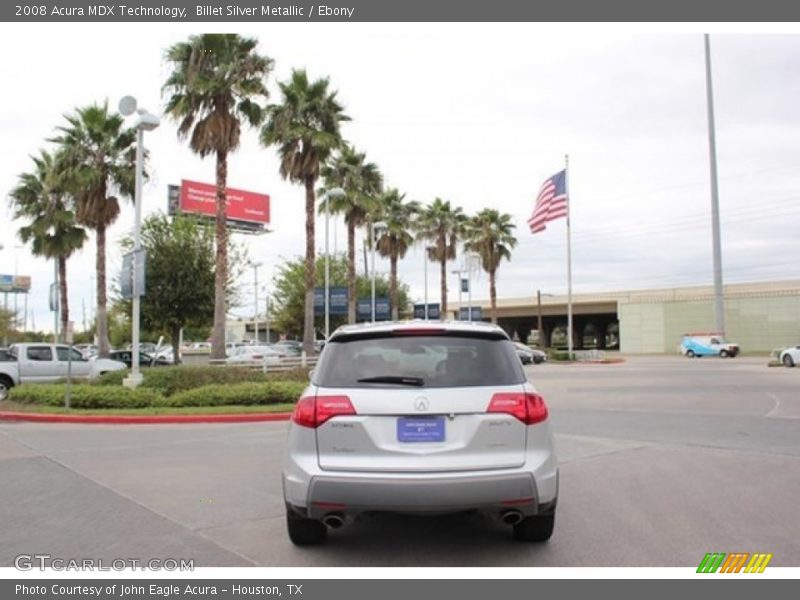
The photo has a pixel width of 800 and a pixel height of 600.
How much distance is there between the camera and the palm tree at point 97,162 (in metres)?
27.1

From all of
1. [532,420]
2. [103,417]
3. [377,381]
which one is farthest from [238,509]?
[103,417]

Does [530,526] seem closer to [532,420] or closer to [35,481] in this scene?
[532,420]

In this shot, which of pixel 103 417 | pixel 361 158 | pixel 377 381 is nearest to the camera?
pixel 377 381

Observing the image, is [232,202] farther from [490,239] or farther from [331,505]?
[331,505]

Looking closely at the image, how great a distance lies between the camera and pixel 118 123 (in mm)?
27375

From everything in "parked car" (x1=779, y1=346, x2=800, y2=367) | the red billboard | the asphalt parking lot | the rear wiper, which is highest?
the red billboard

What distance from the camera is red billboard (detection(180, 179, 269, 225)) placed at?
244ft

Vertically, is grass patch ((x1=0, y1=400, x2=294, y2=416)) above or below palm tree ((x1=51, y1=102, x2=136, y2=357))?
below

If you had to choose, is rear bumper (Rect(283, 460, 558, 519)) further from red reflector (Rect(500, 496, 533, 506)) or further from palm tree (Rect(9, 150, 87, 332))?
palm tree (Rect(9, 150, 87, 332))

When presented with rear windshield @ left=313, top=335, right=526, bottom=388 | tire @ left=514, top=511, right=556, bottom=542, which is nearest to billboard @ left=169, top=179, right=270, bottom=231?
rear windshield @ left=313, top=335, right=526, bottom=388

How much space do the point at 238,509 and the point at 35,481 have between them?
3.14 metres

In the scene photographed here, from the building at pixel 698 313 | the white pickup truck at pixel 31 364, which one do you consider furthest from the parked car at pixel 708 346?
the white pickup truck at pixel 31 364

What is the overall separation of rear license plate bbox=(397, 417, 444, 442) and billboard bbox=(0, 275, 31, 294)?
92.1m

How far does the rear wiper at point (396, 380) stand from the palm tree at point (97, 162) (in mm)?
24761
